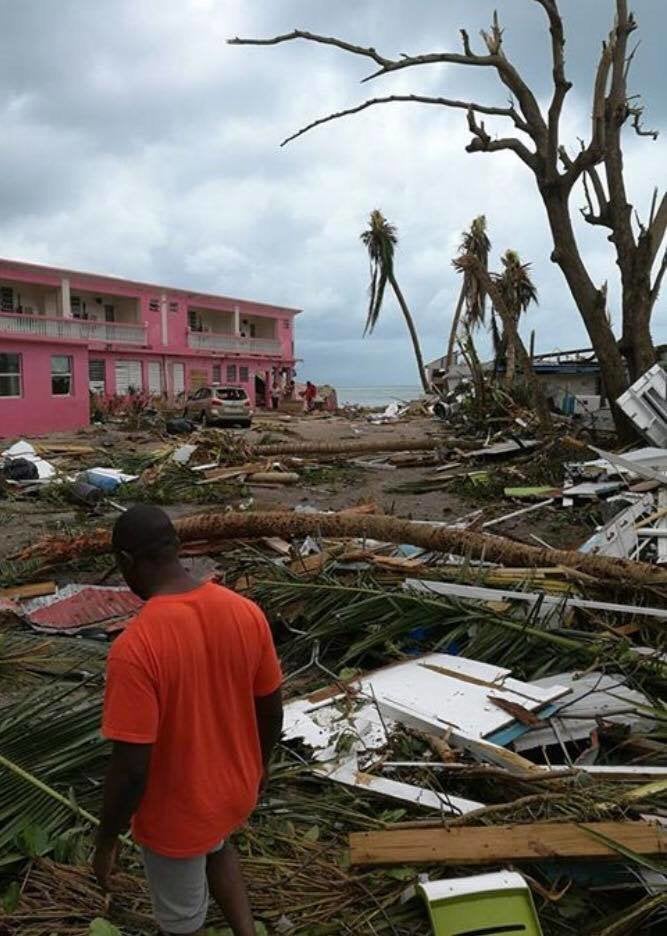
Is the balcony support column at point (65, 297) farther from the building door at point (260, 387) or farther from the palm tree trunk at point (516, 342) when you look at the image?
the palm tree trunk at point (516, 342)

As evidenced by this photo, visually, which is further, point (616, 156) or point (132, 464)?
point (132, 464)

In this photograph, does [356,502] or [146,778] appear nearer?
[146,778]

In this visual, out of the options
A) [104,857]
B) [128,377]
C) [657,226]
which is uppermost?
[657,226]

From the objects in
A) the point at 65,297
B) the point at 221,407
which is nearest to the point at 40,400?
the point at 221,407

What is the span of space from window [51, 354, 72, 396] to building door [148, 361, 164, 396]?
341 inches

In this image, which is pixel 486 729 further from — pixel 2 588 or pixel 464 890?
pixel 2 588

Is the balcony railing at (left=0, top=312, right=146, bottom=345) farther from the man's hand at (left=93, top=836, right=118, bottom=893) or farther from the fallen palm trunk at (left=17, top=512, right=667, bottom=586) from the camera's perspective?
the man's hand at (left=93, top=836, right=118, bottom=893)

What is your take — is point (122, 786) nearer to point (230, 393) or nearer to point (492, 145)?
point (492, 145)

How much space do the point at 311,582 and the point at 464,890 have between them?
2.86m

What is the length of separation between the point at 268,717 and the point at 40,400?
24.9 m

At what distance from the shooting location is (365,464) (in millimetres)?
14570

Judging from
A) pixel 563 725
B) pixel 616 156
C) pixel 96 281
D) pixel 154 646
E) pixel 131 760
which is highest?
pixel 96 281

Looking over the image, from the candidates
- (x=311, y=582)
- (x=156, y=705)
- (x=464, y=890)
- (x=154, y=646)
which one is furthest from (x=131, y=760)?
(x=311, y=582)

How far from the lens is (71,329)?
30266 millimetres
